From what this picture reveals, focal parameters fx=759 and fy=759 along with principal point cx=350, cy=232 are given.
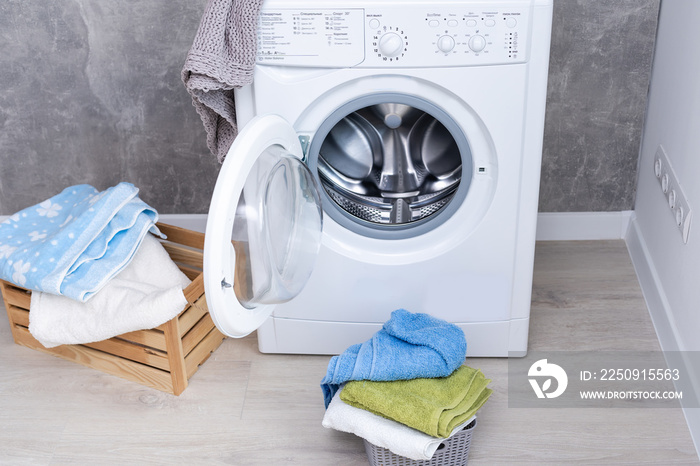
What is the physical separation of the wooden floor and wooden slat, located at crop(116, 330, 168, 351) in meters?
0.12

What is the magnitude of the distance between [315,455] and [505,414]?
415mm

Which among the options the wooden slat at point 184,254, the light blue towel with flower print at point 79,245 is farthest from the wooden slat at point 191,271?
the light blue towel with flower print at point 79,245

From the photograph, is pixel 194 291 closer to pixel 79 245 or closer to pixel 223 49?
pixel 79 245

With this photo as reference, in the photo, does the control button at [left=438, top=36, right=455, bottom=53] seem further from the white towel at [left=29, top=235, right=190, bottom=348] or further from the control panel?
the white towel at [left=29, top=235, right=190, bottom=348]

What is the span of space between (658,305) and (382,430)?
83cm

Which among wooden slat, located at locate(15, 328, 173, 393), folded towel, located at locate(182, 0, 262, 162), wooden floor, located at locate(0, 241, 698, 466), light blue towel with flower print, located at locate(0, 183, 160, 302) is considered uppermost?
folded towel, located at locate(182, 0, 262, 162)

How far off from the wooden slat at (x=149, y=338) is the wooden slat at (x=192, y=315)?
0.15 ft

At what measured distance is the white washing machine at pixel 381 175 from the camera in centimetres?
137

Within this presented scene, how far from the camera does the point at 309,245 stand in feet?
5.12

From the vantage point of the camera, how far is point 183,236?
75.4 inches

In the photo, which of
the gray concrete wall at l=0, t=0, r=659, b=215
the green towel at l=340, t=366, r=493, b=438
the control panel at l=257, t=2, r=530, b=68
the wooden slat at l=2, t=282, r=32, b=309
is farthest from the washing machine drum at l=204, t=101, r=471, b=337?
the wooden slat at l=2, t=282, r=32, b=309

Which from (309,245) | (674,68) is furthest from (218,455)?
(674,68)

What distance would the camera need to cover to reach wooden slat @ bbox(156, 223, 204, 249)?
1.90 metres

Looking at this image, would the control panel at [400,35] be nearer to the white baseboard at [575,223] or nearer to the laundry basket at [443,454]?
the laundry basket at [443,454]
